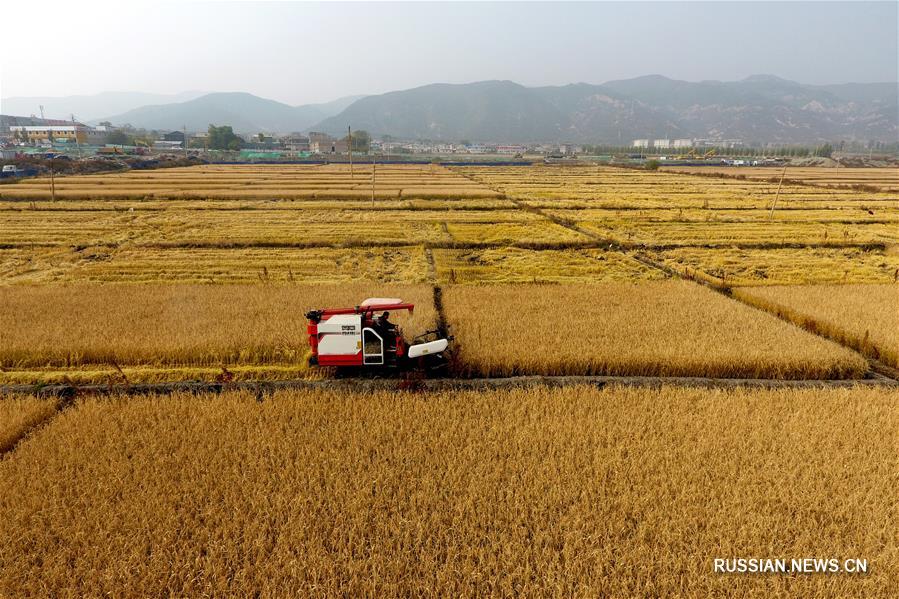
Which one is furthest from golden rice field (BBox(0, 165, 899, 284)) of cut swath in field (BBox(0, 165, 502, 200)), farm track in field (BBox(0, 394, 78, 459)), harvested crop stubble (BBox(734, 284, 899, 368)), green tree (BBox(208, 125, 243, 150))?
green tree (BBox(208, 125, 243, 150))

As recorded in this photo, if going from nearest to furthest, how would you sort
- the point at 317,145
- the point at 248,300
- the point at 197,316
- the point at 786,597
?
the point at 786,597 < the point at 197,316 < the point at 248,300 < the point at 317,145

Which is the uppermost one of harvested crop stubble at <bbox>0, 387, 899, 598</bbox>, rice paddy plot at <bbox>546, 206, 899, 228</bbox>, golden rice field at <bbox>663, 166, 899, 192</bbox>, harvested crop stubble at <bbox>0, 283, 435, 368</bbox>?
golden rice field at <bbox>663, 166, 899, 192</bbox>

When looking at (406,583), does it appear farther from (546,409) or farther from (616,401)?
(616,401)

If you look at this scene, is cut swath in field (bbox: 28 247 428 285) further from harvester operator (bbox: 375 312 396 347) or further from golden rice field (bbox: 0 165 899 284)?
harvester operator (bbox: 375 312 396 347)

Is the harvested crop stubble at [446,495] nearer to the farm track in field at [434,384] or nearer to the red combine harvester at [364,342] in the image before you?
the farm track in field at [434,384]

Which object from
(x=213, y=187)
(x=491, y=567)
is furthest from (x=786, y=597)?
(x=213, y=187)

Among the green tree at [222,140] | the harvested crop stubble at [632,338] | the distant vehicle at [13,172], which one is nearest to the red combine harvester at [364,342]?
the harvested crop stubble at [632,338]
